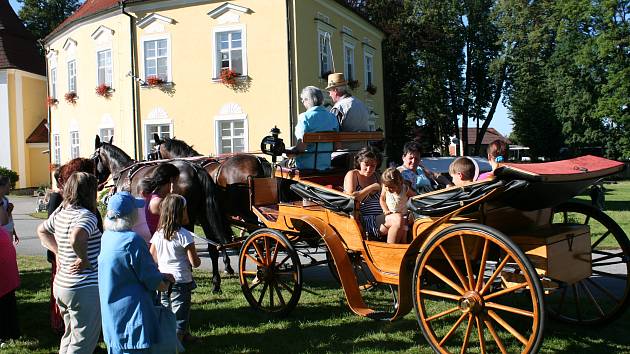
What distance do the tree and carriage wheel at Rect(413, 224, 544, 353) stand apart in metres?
41.7

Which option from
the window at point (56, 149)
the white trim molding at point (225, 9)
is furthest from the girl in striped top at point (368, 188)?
the window at point (56, 149)

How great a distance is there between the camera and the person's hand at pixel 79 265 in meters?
4.09

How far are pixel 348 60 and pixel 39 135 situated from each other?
1919cm

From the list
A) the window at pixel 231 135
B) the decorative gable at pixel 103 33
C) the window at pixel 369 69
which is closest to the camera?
the window at pixel 231 135

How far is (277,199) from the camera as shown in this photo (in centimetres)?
709

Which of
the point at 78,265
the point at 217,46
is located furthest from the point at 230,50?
the point at 78,265

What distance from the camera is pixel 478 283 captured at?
414cm

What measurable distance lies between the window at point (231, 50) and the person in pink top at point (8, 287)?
52.2 ft

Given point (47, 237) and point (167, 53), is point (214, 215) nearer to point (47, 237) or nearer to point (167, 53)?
point (47, 237)

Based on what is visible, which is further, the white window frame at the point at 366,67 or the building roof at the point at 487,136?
the building roof at the point at 487,136

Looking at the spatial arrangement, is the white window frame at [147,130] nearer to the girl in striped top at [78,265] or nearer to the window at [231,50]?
the window at [231,50]

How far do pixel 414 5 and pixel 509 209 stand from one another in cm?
3539

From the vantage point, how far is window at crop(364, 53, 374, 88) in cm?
2728

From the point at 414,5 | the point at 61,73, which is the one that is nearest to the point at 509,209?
the point at 61,73
